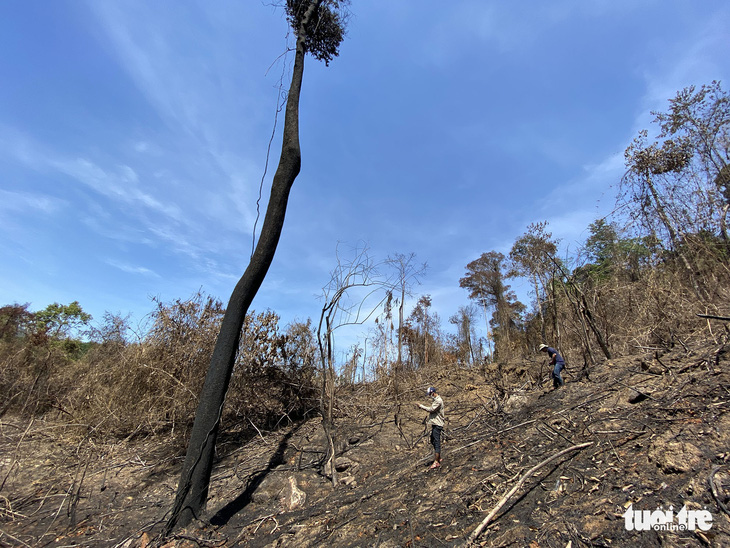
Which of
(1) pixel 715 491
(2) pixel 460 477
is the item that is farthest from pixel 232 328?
(1) pixel 715 491

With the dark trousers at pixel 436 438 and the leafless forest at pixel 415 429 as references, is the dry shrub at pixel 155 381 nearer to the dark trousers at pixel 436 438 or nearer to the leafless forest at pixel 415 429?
the leafless forest at pixel 415 429

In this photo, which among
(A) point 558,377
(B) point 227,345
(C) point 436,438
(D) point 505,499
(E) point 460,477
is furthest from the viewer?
(A) point 558,377

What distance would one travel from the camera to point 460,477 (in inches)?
160

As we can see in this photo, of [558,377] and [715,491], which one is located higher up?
[558,377]

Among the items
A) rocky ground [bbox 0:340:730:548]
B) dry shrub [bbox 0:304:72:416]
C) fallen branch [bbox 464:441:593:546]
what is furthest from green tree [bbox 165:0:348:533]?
dry shrub [bbox 0:304:72:416]

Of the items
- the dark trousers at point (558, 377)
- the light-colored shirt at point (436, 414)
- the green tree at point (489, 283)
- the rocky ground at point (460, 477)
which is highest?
the green tree at point (489, 283)

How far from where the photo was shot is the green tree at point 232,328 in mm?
4098

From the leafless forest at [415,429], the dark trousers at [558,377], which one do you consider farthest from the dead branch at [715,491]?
the dark trousers at [558,377]

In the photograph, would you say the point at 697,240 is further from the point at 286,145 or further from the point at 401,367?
the point at 286,145

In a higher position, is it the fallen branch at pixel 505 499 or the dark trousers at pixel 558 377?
the dark trousers at pixel 558 377

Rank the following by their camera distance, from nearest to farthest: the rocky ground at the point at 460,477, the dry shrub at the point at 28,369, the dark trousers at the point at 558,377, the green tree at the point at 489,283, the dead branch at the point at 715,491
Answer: the dead branch at the point at 715,491
the rocky ground at the point at 460,477
the dark trousers at the point at 558,377
the dry shrub at the point at 28,369
the green tree at the point at 489,283

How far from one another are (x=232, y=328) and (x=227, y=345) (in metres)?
0.25

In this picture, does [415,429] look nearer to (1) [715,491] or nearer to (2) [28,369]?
(1) [715,491]

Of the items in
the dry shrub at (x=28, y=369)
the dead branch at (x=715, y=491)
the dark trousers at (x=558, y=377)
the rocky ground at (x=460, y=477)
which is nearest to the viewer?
the dead branch at (x=715, y=491)
